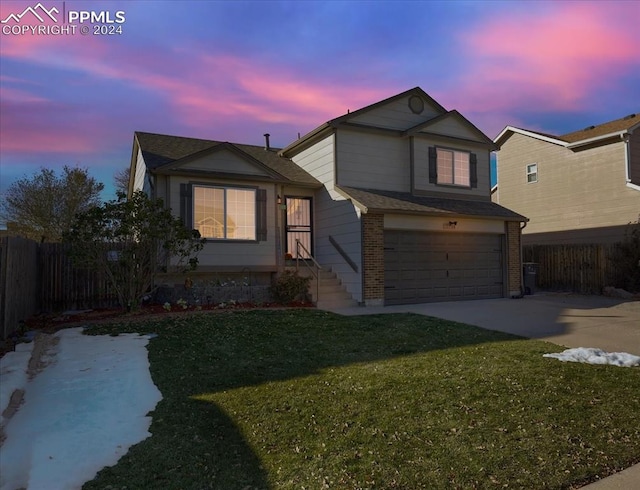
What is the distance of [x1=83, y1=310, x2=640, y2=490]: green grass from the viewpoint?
3.16 meters

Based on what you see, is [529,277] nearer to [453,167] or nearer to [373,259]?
[453,167]

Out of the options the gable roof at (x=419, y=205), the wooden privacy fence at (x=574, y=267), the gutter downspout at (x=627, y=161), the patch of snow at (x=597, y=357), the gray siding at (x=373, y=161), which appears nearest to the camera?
the patch of snow at (x=597, y=357)

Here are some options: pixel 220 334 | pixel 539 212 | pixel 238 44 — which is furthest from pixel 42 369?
pixel 539 212

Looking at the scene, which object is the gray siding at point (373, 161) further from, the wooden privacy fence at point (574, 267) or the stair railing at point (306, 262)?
the wooden privacy fence at point (574, 267)

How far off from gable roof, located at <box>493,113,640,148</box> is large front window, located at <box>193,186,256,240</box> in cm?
1198

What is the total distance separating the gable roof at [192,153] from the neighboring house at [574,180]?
8322 mm

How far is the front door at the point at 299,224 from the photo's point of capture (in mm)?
14992

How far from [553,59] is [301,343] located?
11342 millimetres

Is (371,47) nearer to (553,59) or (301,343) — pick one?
(553,59)

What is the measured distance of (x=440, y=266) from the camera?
14211 mm

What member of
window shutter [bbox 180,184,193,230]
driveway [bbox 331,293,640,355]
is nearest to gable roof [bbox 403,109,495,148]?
driveway [bbox 331,293,640,355]

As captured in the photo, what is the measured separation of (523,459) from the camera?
3287 millimetres

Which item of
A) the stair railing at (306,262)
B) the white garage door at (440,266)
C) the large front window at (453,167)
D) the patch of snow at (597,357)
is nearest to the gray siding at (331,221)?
the stair railing at (306,262)

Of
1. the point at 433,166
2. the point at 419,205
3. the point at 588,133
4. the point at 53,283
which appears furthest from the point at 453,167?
the point at 53,283
